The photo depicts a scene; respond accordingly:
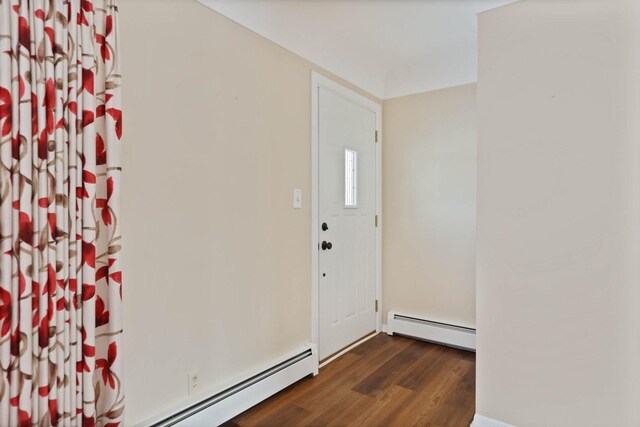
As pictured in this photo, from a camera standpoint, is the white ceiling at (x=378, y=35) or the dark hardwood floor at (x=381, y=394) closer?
the dark hardwood floor at (x=381, y=394)

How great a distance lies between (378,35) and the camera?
257cm

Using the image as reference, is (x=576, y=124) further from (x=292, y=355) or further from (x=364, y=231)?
(x=292, y=355)

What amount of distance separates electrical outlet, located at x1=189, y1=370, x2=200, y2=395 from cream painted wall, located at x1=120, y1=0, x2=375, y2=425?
1.2 inches

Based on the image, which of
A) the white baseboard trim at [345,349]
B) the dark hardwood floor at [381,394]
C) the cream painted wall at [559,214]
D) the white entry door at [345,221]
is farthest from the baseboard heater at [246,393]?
the cream painted wall at [559,214]

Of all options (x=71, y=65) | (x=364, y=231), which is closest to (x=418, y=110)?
(x=364, y=231)

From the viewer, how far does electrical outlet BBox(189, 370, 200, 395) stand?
1820mm

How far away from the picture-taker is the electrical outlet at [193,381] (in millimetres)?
1820

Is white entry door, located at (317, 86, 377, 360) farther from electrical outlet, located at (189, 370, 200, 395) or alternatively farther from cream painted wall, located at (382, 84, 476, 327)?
electrical outlet, located at (189, 370, 200, 395)

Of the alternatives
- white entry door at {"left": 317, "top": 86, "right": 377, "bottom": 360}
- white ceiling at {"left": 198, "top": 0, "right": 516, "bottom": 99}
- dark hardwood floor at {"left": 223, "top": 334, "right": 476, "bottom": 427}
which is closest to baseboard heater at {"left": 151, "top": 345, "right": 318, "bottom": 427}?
dark hardwood floor at {"left": 223, "top": 334, "right": 476, "bottom": 427}

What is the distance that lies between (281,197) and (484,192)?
1.21 meters

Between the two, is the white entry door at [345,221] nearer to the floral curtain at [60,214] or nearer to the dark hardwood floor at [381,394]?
the dark hardwood floor at [381,394]

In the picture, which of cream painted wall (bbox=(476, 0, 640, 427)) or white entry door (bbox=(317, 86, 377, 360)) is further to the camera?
white entry door (bbox=(317, 86, 377, 360))

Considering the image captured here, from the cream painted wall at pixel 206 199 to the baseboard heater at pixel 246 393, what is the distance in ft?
0.26

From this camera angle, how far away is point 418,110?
3230mm
